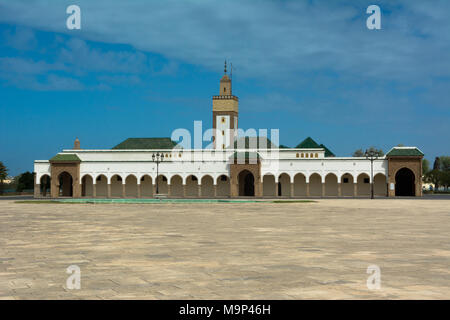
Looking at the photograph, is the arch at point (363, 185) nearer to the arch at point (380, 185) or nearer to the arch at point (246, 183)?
the arch at point (380, 185)

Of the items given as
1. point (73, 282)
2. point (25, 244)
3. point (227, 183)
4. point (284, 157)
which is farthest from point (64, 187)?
point (73, 282)

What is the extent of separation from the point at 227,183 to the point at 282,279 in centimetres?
5525

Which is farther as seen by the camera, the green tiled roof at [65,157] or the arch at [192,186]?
the arch at [192,186]

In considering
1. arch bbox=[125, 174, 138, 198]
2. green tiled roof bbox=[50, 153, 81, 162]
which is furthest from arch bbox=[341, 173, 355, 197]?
green tiled roof bbox=[50, 153, 81, 162]

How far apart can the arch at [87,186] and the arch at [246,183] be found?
65.9ft

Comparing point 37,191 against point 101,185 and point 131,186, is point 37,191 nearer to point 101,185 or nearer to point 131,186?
point 101,185

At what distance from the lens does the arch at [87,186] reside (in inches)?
2584

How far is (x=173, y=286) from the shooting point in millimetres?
7484

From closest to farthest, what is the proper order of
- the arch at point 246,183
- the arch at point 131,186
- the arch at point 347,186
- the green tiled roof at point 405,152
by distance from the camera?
the green tiled roof at point 405,152
the arch at point 347,186
the arch at point 246,183
the arch at point 131,186

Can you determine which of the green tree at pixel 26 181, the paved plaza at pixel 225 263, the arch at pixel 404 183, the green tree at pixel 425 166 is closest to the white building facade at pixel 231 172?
the arch at pixel 404 183

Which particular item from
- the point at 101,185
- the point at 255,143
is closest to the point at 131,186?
the point at 101,185

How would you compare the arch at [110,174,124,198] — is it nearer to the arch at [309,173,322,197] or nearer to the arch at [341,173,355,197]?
the arch at [309,173,322,197]

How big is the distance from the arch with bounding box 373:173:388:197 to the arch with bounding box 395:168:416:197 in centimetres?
147
